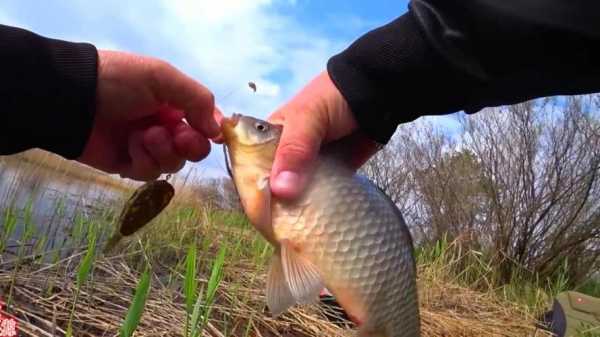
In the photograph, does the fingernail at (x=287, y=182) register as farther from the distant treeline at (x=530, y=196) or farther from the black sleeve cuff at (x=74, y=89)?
the distant treeline at (x=530, y=196)

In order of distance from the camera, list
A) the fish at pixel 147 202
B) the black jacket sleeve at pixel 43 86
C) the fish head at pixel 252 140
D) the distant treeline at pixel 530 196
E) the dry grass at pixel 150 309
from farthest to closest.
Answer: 1. the distant treeline at pixel 530 196
2. the dry grass at pixel 150 309
3. the fish at pixel 147 202
4. the black jacket sleeve at pixel 43 86
5. the fish head at pixel 252 140

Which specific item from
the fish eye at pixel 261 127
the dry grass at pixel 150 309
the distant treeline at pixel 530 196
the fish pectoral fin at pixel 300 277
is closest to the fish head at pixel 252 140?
the fish eye at pixel 261 127

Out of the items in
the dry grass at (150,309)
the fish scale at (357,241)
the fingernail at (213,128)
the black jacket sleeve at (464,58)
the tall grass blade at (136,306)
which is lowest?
the dry grass at (150,309)

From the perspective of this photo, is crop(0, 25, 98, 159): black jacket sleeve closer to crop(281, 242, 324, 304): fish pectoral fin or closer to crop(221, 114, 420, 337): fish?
crop(221, 114, 420, 337): fish

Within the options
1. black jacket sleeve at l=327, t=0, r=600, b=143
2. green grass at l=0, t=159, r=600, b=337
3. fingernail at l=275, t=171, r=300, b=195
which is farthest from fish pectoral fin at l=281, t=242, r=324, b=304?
black jacket sleeve at l=327, t=0, r=600, b=143

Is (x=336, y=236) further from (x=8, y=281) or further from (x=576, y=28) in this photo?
(x=8, y=281)

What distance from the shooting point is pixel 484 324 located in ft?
14.6

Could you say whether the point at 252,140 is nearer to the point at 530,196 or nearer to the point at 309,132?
the point at 309,132

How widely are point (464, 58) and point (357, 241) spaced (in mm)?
514

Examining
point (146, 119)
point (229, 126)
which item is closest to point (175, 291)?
point (146, 119)

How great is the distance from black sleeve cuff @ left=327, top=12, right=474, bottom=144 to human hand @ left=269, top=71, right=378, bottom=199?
4 cm

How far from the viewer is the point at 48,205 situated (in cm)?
493

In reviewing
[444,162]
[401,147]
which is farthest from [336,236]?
[401,147]

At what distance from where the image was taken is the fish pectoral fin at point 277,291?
1441mm
